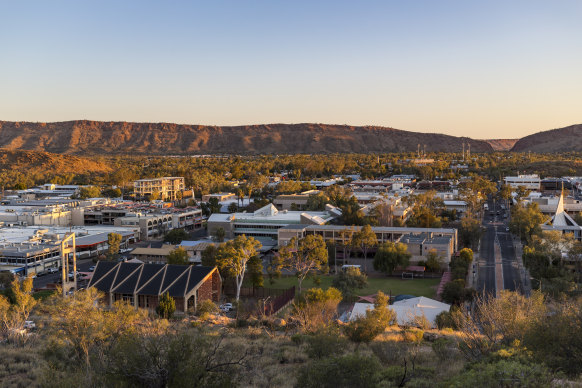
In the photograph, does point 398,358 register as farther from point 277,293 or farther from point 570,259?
point 570,259

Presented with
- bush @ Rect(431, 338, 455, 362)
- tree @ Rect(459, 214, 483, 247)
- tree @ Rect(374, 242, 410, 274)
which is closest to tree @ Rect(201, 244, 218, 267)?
tree @ Rect(374, 242, 410, 274)

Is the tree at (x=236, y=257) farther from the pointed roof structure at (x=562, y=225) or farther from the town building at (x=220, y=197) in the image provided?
the town building at (x=220, y=197)

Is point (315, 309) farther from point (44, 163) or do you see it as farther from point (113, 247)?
point (44, 163)

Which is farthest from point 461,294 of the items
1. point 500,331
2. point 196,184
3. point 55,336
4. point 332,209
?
point 196,184

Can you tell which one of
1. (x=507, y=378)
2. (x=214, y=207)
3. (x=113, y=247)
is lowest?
(x=113, y=247)

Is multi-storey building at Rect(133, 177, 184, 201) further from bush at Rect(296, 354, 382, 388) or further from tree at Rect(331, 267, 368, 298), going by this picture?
bush at Rect(296, 354, 382, 388)

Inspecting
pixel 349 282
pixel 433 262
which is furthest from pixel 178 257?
pixel 433 262
